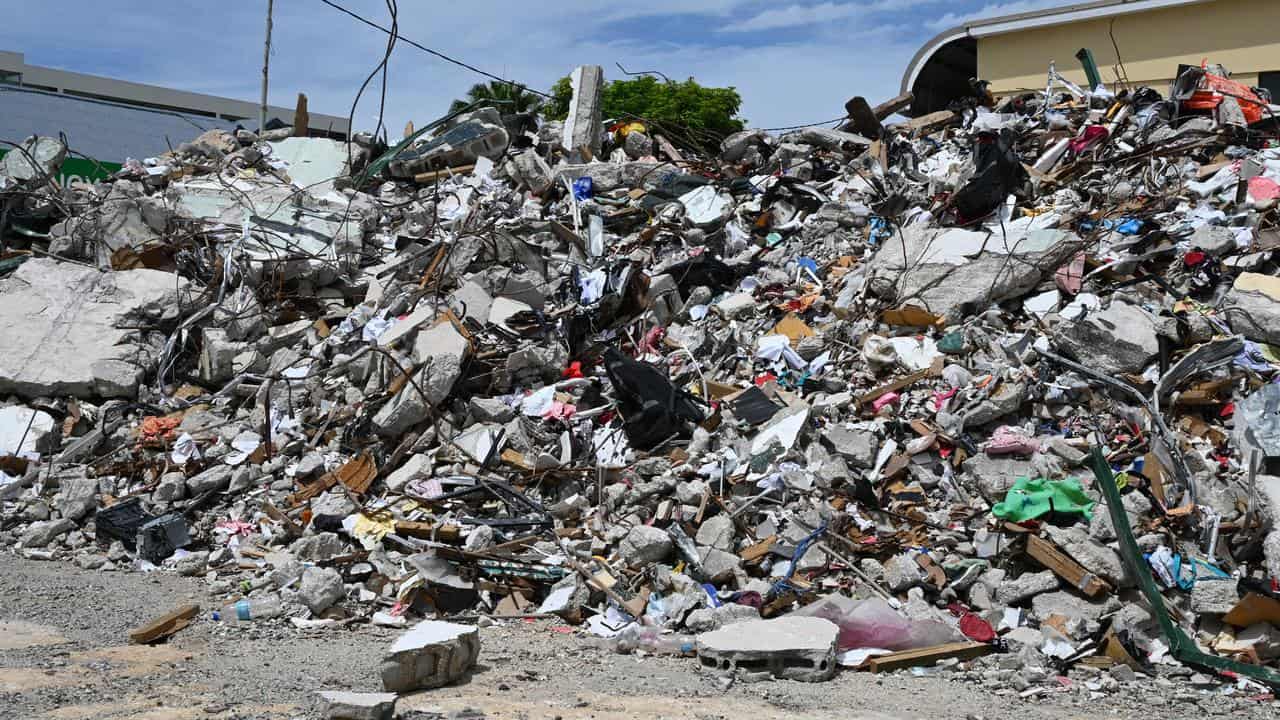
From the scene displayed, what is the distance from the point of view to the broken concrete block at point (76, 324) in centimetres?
771

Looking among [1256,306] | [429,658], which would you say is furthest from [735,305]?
[429,658]

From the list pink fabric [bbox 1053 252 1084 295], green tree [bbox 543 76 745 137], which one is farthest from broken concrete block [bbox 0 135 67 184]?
green tree [bbox 543 76 745 137]

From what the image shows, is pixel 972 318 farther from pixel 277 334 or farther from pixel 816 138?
pixel 277 334

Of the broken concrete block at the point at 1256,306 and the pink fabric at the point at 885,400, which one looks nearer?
the broken concrete block at the point at 1256,306

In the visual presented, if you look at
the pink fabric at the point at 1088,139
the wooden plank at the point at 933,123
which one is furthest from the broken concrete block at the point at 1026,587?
the wooden plank at the point at 933,123

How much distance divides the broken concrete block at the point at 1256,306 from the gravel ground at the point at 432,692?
252cm

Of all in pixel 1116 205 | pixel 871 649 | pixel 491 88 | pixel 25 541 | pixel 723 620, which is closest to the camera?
pixel 871 649

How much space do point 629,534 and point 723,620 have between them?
2.70 feet

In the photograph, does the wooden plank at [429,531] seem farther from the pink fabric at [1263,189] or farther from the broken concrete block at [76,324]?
the pink fabric at [1263,189]

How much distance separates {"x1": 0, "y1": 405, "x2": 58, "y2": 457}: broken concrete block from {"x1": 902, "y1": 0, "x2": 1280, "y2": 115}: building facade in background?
11418 mm

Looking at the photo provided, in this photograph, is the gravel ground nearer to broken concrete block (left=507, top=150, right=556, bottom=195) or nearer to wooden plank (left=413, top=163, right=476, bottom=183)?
broken concrete block (left=507, top=150, right=556, bottom=195)

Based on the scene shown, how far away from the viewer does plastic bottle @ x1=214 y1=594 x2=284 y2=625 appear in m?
4.93

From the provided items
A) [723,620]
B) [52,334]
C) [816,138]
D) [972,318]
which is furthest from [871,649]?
[52,334]

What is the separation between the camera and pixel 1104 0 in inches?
545
